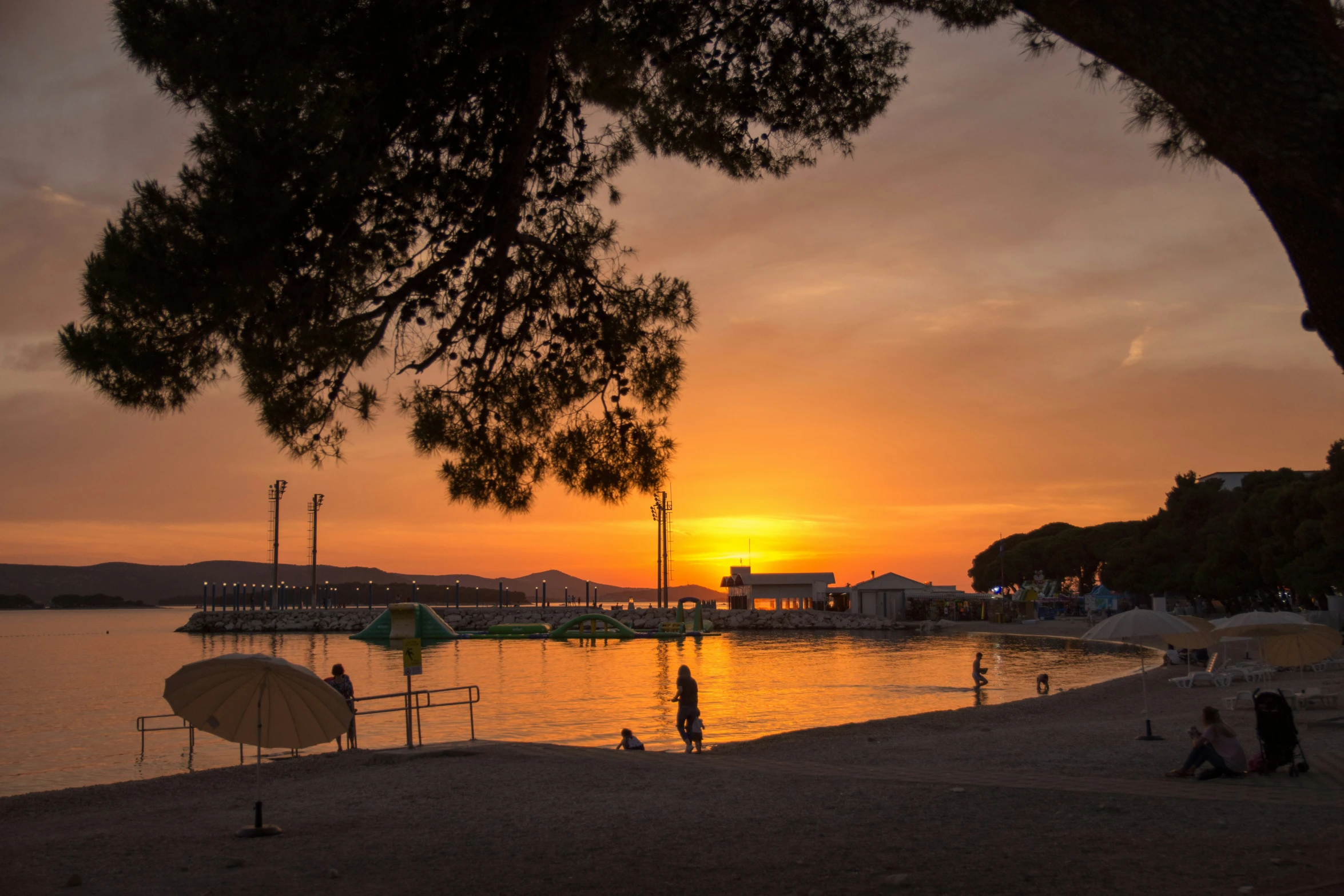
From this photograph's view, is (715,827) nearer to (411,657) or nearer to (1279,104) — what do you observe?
(1279,104)

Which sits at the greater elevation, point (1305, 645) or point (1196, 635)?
point (1196, 635)

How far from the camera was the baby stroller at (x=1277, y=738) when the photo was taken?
31.4ft

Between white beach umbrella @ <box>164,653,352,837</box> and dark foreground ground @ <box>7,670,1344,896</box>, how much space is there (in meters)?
0.80

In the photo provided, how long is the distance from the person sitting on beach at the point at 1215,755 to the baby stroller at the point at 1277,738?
0.74 feet

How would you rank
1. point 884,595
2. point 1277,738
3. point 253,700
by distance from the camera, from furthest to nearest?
point 884,595
point 1277,738
point 253,700

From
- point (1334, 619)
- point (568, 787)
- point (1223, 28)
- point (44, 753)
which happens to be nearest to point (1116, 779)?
point (568, 787)

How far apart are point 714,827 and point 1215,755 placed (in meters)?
5.38

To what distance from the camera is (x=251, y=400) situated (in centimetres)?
623

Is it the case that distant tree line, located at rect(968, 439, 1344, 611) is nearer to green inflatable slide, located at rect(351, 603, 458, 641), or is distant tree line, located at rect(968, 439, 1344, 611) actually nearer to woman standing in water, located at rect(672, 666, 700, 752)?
woman standing in water, located at rect(672, 666, 700, 752)

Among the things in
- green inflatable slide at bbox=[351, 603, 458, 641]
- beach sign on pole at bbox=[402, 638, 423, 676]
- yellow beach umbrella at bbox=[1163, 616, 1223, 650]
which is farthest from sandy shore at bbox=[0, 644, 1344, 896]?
green inflatable slide at bbox=[351, 603, 458, 641]

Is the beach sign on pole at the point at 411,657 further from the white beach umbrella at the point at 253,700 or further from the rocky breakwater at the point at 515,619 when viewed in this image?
the rocky breakwater at the point at 515,619

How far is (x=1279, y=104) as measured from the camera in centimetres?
343

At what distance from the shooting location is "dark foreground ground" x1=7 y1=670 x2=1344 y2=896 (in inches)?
235

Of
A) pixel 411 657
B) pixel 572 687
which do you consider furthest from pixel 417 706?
pixel 572 687
